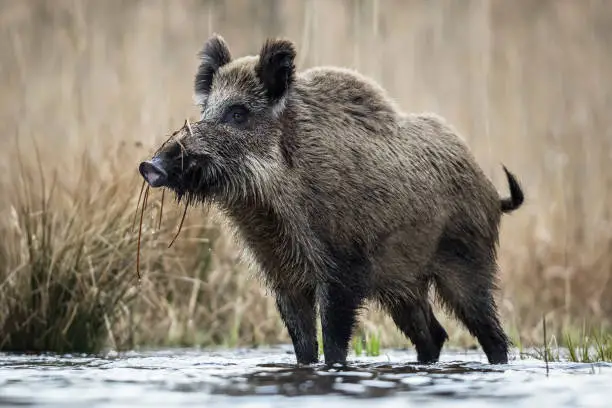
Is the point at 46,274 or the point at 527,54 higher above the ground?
the point at 527,54

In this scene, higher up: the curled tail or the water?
the curled tail

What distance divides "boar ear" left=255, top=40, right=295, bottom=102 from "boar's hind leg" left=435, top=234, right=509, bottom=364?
4.36ft

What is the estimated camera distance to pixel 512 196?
7305 mm

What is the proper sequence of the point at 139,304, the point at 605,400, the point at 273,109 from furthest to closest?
1. the point at 139,304
2. the point at 273,109
3. the point at 605,400

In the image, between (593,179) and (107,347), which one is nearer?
(107,347)

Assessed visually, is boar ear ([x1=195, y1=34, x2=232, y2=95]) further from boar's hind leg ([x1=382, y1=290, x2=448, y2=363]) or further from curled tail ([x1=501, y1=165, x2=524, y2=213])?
curled tail ([x1=501, y1=165, x2=524, y2=213])

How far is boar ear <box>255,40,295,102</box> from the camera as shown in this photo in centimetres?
652

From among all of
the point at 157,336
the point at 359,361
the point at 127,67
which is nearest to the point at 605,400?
the point at 359,361

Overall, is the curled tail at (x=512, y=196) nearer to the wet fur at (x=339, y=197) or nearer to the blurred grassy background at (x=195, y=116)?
the wet fur at (x=339, y=197)

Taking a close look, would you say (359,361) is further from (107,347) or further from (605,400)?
(605,400)

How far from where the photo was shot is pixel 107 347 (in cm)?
764

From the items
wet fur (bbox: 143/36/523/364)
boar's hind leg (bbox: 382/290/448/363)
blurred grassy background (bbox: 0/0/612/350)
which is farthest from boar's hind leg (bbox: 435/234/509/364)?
blurred grassy background (bbox: 0/0/612/350)

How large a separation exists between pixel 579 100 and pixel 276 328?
4097mm

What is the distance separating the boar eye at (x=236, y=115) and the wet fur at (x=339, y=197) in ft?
0.13
